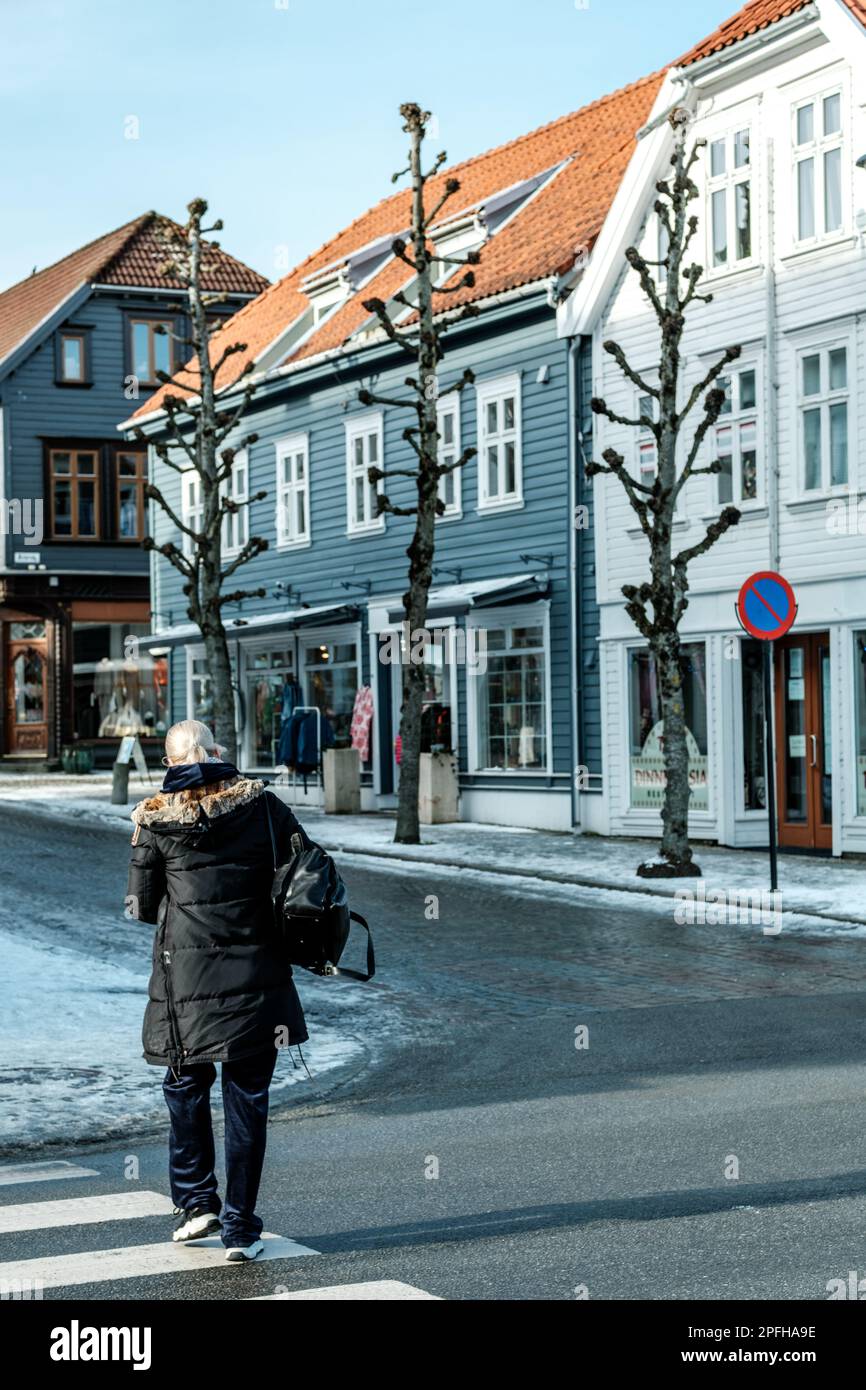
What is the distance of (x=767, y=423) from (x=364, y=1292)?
17.6 meters

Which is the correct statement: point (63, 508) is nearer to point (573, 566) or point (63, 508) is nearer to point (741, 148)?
point (573, 566)

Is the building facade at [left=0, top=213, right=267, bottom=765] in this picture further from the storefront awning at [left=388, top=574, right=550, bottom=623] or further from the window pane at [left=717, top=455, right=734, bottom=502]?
the window pane at [left=717, top=455, right=734, bottom=502]

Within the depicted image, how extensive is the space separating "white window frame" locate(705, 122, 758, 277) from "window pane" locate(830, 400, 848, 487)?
7.67 ft

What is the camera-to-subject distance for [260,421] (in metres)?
34.1

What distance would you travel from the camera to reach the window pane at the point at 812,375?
21.8m

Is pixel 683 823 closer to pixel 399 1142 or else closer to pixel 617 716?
pixel 617 716

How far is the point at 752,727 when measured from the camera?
2292 cm

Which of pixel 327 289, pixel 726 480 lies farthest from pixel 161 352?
pixel 726 480

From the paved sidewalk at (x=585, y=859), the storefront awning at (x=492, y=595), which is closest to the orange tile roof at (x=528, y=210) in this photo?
the storefront awning at (x=492, y=595)

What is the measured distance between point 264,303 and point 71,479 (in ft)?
28.9

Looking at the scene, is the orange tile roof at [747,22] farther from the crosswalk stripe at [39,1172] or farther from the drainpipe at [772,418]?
the crosswalk stripe at [39,1172]

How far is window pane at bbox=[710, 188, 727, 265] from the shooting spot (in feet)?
76.2

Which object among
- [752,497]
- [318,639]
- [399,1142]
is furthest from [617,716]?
[399,1142]

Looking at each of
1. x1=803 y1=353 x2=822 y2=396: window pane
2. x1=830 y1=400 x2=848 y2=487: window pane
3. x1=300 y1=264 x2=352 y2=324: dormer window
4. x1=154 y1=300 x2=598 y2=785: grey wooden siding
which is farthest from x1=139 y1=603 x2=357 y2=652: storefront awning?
x1=830 y1=400 x2=848 y2=487: window pane
